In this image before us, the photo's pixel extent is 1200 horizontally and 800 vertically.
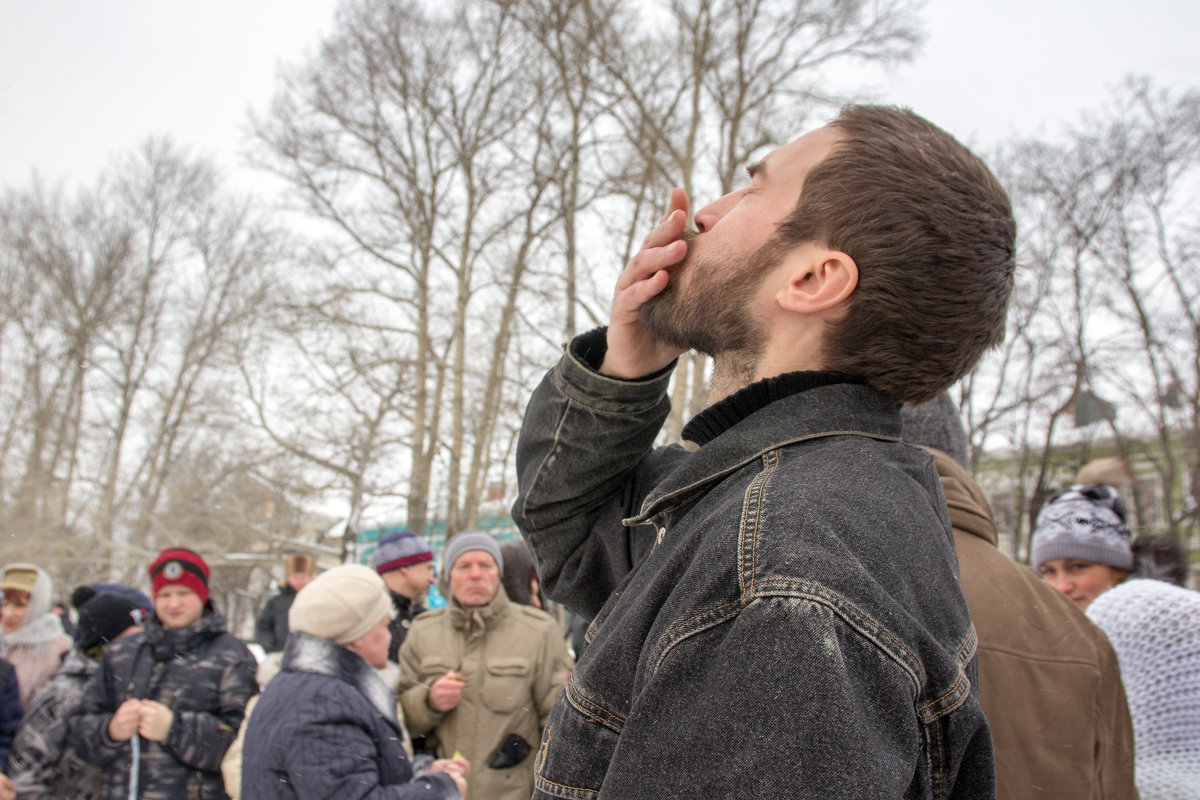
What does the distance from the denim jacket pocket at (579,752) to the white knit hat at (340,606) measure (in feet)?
6.56

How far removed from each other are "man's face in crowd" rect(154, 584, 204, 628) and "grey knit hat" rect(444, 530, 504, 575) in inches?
48.0

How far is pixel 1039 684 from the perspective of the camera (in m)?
1.59

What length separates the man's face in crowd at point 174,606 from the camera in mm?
3746

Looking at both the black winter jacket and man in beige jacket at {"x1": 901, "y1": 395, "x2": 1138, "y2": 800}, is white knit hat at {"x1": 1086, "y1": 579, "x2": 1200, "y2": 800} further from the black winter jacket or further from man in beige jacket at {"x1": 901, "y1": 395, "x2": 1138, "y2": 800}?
the black winter jacket

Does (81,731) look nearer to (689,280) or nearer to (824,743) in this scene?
(689,280)

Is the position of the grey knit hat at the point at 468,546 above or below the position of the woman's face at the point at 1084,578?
above

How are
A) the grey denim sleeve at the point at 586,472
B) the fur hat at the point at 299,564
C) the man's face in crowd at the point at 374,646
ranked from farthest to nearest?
1. the fur hat at the point at 299,564
2. the man's face in crowd at the point at 374,646
3. the grey denim sleeve at the point at 586,472

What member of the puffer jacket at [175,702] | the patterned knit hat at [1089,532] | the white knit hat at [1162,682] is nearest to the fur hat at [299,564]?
the puffer jacket at [175,702]

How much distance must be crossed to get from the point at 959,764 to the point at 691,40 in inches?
541

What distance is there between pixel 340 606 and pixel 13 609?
11.0 ft

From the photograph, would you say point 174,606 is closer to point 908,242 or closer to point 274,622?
point 274,622

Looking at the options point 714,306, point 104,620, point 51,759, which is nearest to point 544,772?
point 714,306

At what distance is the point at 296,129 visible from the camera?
16875 millimetres

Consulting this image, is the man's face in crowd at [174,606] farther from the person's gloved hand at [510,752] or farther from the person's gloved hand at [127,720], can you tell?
the person's gloved hand at [510,752]
